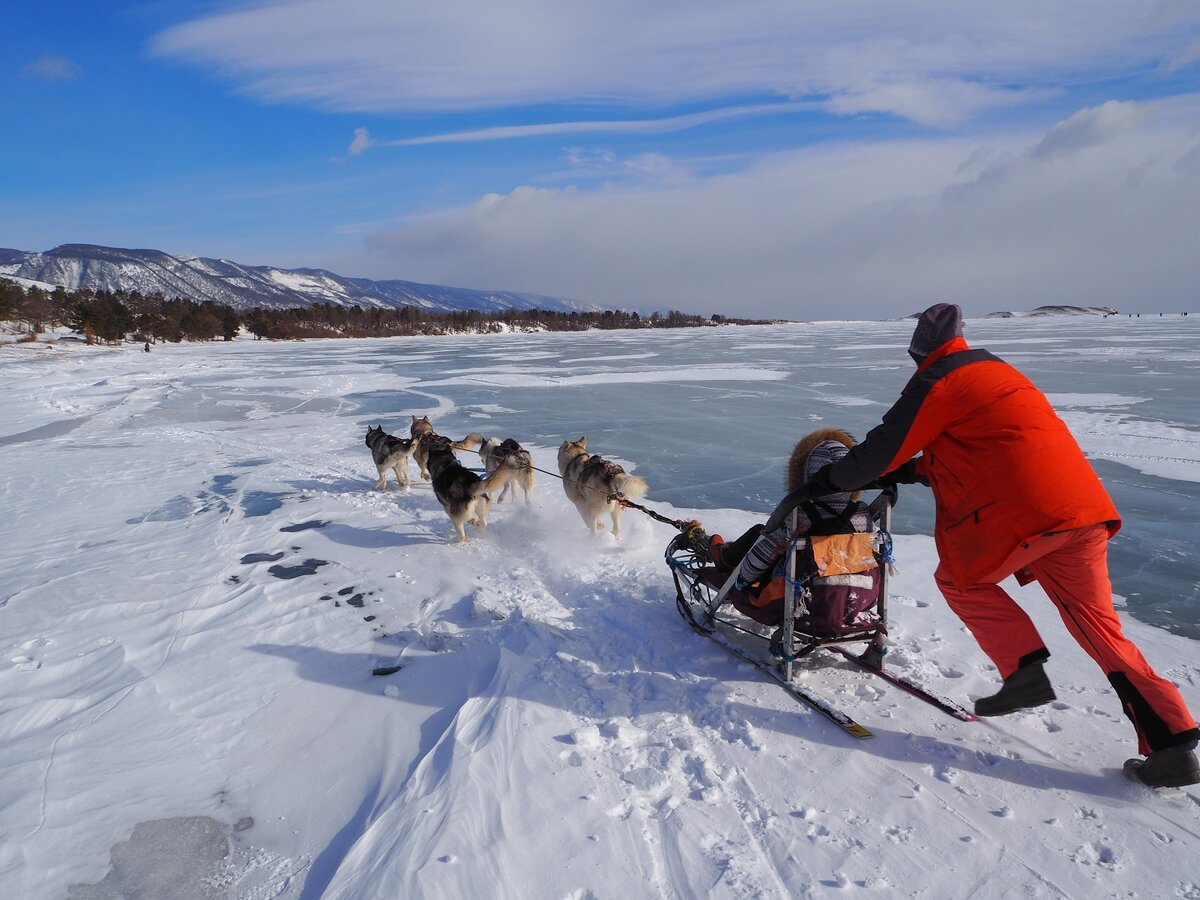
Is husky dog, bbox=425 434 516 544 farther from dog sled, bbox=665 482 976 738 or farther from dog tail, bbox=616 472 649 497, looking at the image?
dog sled, bbox=665 482 976 738

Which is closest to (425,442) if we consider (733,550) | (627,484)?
(627,484)

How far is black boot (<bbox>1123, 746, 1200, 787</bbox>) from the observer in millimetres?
2146

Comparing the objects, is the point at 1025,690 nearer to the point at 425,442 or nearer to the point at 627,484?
the point at 627,484

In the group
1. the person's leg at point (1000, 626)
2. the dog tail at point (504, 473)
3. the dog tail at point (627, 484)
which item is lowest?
the dog tail at point (504, 473)

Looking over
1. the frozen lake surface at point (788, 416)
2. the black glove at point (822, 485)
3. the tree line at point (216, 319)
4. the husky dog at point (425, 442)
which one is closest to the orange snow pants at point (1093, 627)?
the black glove at point (822, 485)

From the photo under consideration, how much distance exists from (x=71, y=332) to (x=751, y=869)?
2271 inches

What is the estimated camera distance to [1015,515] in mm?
2219

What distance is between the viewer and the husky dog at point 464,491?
5531mm

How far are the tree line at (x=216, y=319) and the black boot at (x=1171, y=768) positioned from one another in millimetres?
51628

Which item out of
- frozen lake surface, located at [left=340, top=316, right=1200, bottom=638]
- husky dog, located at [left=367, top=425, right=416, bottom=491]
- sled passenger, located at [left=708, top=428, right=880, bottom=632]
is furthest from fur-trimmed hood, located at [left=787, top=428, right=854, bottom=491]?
husky dog, located at [left=367, top=425, right=416, bottom=491]

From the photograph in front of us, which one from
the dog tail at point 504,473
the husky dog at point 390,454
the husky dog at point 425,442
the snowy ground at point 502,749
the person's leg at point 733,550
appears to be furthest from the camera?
the husky dog at point 390,454

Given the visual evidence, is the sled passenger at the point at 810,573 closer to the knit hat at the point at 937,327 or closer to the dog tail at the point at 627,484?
the knit hat at the point at 937,327

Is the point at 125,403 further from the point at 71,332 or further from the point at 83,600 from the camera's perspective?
the point at 71,332

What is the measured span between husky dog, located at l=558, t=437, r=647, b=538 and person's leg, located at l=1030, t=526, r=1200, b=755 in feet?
10.5
